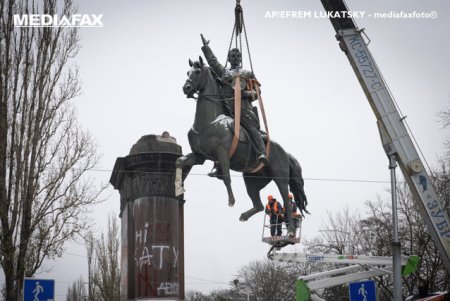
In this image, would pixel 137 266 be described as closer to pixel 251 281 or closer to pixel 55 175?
pixel 55 175

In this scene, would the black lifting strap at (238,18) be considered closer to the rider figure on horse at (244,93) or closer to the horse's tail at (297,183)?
the rider figure on horse at (244,93)

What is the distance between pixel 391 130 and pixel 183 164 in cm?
599

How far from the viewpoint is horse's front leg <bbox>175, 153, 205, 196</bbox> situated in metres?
11.9

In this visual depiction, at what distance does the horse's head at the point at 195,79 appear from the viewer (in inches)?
482

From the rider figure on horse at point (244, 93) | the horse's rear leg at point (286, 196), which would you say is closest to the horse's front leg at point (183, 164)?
the rider figure on horse at point (244, 93)

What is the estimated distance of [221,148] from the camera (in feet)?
39.8

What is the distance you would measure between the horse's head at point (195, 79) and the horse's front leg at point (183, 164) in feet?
3.90

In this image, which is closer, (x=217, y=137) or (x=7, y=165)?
(x=217, y=137)

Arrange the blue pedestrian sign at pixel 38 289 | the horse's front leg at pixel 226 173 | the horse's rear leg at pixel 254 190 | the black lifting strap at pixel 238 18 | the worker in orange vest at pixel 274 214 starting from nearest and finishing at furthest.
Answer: the blue pedestrian sign at pixel 38 289 < the horse's front leg at pixel 226 173 < the horse's rear leg at pixel 254 190 < the black lifting strap at pixel 238 18 < the worker in orange vest at pixel 274 214

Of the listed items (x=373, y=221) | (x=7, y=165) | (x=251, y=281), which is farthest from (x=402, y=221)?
(x=251, y=281)

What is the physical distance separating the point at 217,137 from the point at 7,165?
27.6 ft

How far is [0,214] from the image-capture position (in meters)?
17.2

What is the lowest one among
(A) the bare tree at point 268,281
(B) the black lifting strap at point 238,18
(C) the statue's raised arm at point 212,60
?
(A) the bare tree at point 268,281

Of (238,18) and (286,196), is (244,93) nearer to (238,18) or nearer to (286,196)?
(238,18)
